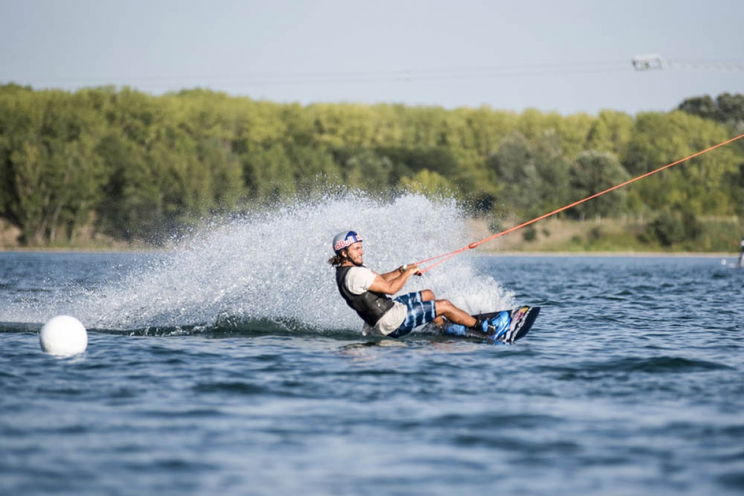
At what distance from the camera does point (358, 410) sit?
883cm

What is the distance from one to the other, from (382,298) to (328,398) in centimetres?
389

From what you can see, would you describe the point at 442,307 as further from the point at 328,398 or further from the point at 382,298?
the point at 328,398

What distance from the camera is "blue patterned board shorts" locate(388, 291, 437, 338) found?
43.5ft

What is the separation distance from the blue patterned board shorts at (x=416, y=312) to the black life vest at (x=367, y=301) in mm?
273

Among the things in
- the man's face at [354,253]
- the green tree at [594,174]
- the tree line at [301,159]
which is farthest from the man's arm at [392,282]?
the green tree at [594,174]

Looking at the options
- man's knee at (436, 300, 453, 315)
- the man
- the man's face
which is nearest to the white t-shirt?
the man

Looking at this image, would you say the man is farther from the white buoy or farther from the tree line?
the tree line

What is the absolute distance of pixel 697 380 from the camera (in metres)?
10.5

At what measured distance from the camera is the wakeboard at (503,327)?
13555 millimetres

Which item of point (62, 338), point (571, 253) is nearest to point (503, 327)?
point (62, 338)

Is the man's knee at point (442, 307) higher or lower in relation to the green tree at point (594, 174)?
lower

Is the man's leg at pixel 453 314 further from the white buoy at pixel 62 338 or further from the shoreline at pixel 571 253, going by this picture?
the shoreline at pixel 571 253

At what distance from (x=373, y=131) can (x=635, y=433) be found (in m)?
86.7

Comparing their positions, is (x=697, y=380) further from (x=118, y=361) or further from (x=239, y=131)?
(x=239, y=131)
